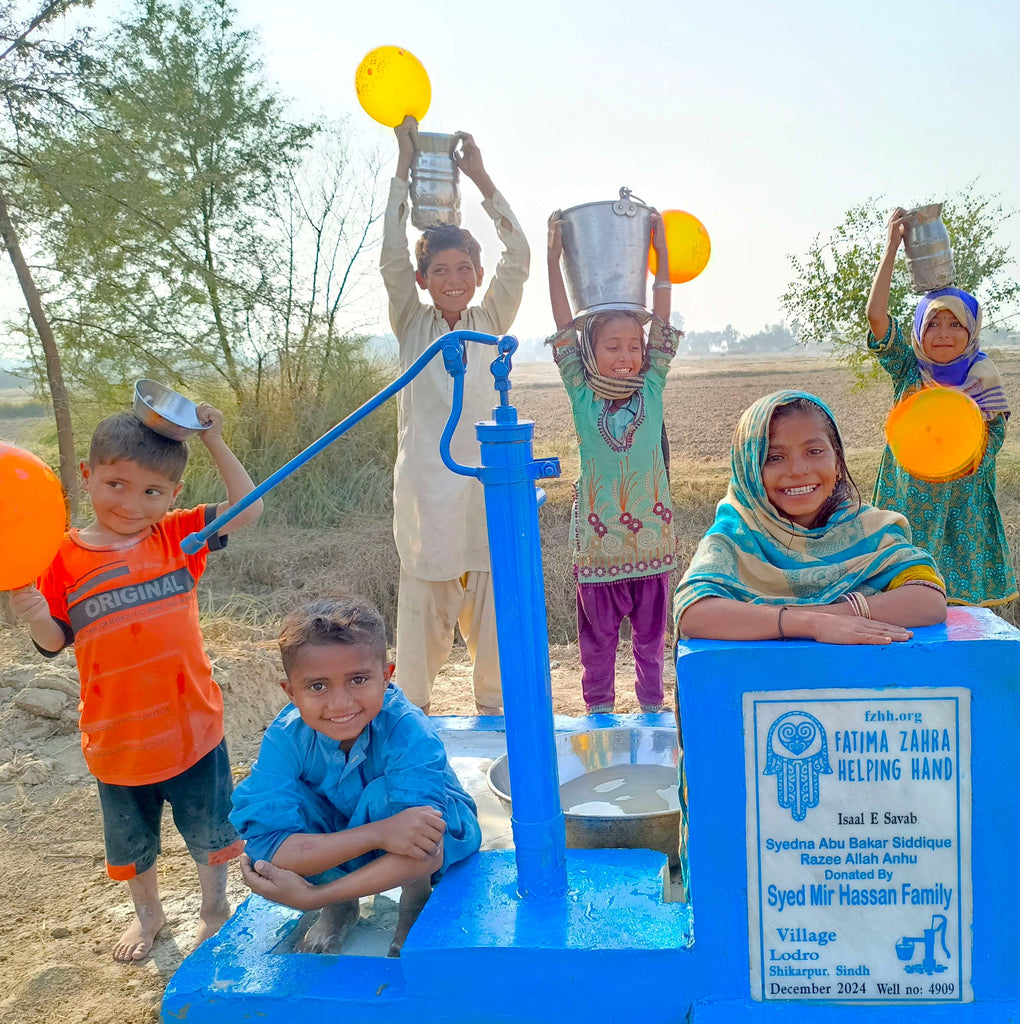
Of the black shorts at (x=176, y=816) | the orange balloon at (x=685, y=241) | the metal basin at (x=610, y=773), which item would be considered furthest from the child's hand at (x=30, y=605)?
the orange balloon at (x=685, y=241)

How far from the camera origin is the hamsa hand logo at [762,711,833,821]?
1.64m

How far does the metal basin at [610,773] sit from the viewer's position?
214cm

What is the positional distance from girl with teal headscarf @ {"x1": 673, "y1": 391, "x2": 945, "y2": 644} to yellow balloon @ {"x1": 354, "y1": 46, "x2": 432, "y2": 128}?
2005mm

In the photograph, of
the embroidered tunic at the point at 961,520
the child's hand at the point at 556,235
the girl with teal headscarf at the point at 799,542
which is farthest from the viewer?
the embroidered tunic at the point at 961,520

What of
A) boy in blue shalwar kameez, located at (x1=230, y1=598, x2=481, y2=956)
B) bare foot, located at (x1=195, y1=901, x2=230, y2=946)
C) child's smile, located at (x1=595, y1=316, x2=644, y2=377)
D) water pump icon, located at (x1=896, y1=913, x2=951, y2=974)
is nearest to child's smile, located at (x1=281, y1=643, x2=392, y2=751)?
boy in blue shalwar kameez, located at (x1=230, y1=598, x2=481, y2=956)

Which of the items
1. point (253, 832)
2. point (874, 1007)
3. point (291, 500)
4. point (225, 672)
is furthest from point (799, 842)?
point (291, 500)

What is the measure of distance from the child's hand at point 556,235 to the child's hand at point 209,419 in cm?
147

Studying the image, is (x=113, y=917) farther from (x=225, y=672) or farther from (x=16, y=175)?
(x=16, y=175)

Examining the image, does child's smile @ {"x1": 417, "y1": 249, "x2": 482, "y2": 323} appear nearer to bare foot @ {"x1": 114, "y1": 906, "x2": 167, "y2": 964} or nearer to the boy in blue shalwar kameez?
the boy in blue shalwar kameez

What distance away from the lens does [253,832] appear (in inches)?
75.0

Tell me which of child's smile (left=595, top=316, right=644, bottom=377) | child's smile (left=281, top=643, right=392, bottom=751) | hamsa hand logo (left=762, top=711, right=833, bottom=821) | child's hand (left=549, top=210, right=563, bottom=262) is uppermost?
child's hand (left=549, top=210, right=563, bottom=262)

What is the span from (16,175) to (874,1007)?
654 centimetres

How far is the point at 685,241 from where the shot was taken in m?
3.39

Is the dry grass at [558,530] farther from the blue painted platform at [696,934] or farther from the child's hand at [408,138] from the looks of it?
the blue painted platform at [696,934]
